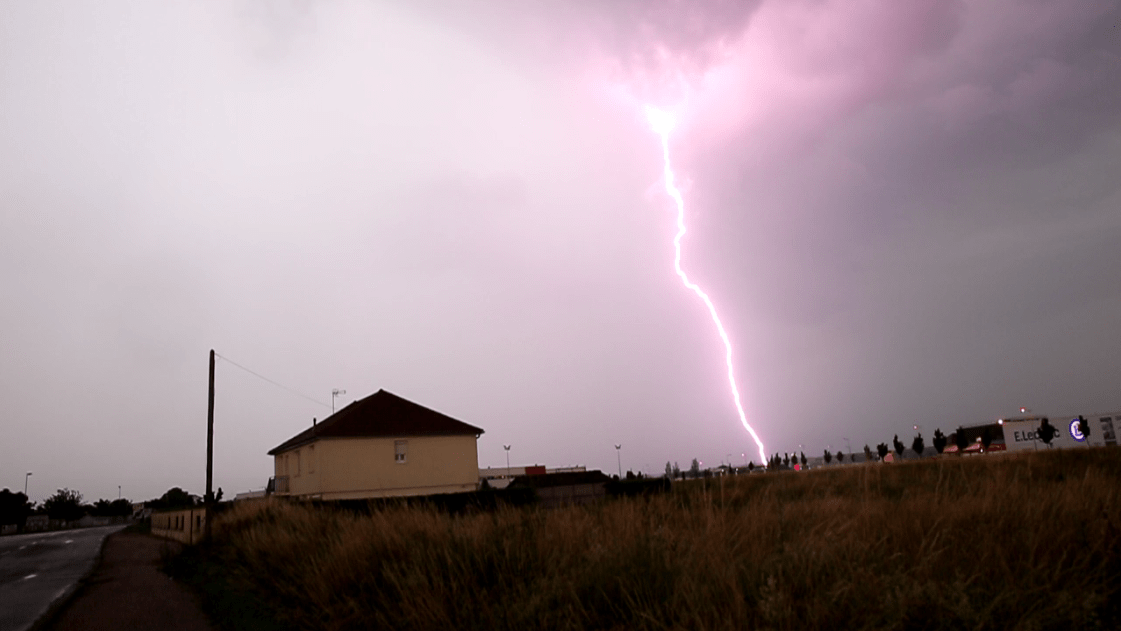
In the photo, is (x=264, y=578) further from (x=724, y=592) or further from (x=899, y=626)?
(x=899, y=626)

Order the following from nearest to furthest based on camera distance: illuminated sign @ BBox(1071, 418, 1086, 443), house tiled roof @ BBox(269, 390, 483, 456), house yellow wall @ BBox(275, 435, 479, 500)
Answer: house yellow wall @ BBox(275, 435, 479, 500) < house tiled roof @ BBox(269, 390, 483, 456) < illuminated sign @ BBox(1071, 418, 1086, 443)

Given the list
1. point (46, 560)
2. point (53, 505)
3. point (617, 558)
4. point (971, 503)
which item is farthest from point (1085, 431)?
point (53, 505)

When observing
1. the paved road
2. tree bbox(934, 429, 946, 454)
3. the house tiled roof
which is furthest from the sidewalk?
tree bbox(934, 429, 946, 454)

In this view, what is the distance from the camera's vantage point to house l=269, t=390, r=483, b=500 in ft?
112

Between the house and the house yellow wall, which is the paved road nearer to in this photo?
the house yellow wall

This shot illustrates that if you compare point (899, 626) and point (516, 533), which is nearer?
point (899, 626)

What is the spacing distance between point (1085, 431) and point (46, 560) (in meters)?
63.7

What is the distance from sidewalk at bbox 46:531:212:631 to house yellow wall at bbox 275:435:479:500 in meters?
11.8

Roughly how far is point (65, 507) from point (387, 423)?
341 ft

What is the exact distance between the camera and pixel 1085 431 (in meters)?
52.1

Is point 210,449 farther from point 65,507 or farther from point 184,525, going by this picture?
point 65,507

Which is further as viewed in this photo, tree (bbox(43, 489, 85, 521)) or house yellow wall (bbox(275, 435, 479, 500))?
tree (bbox(43, 489, 85, 521))

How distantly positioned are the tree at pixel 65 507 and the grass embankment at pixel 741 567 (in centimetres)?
12536

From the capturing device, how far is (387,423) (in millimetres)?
36625
